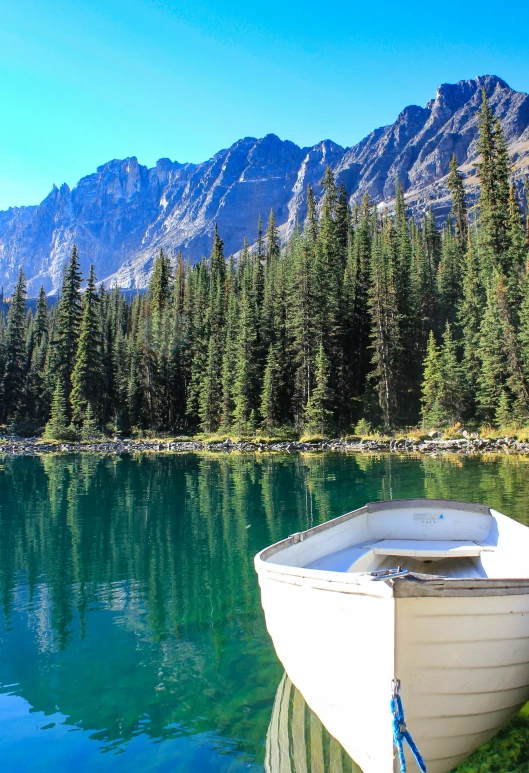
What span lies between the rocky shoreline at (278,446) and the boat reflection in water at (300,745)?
32389 millimetres

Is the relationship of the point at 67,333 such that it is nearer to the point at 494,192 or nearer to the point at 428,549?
the point at 494,192

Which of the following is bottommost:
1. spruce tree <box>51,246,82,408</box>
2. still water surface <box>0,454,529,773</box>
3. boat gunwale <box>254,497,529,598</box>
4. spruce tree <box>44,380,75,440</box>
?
still water surface <box>0,454,529,773</box>

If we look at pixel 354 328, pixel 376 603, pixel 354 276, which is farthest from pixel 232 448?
pixel 376 603

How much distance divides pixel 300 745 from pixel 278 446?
4031 cm

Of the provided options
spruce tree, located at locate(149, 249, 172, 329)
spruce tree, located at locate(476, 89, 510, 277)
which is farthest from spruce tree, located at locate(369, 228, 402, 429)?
spruce tree, located at locate(149, 249, 172, 329)

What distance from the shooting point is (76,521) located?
17328 mm

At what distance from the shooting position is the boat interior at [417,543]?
23.9ft

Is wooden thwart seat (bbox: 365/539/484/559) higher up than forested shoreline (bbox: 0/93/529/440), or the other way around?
forested shoreline (bbox: 0/93/529/440)

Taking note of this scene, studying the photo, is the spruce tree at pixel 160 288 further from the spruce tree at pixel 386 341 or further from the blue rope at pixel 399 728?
the blue rope at pixel 399 728

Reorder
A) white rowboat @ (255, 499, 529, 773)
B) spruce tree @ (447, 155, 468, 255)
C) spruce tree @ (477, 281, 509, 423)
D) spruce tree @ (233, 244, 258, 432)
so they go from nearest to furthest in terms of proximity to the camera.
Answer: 1. white rowboat @ (255, 499, 529, 773)
2. spruce tree @ (477, 281, 509, 423)
3. spruce tree @ (233, 244, 258, 432)
4. spruce tree @ (447, 155, 468, 255)

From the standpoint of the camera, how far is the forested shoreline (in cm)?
4397

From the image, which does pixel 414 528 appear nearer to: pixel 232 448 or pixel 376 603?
pixel 376 603

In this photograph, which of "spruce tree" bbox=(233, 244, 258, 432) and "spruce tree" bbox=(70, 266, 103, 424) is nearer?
"spruce tree" bbox=(233, 244, 258, 432)

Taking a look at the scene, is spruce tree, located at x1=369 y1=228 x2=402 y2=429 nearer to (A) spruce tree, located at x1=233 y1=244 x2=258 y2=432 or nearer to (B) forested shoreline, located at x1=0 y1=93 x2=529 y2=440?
(B) forested shoreline, located at x1=0 y1=93 x2=529 y2=440
